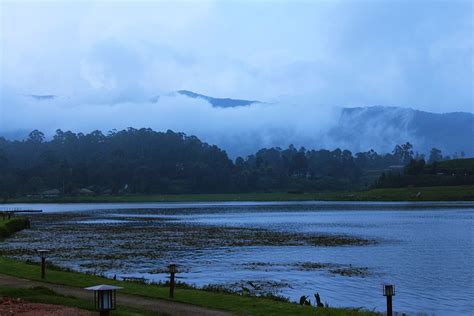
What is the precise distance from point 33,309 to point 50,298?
1910 millimetres

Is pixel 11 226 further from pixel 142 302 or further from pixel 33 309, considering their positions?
pixel 33 309

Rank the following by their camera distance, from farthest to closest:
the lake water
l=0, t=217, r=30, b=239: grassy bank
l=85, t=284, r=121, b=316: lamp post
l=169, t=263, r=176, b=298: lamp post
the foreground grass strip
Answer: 1. l=0, t=217, r=30, b=239: grassy bank
2. the lake water
3. l=169, t=263, r=176, b=298: lamp post
4. the foreground grass strip
5. l=85, t=284, r=121, b=316: lamp post

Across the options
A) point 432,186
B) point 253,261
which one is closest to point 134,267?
point 253,261

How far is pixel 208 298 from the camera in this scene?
22.9m

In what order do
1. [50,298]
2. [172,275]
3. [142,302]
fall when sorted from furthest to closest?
1. [172,275]
2. [142,302]
3. [50,298]

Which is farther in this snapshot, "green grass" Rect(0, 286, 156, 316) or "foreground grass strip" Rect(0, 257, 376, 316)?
"foreground grass strip" Rect(0, 257, 376, 316)

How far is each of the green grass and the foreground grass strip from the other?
114 inches

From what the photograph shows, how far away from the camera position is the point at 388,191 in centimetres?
17738

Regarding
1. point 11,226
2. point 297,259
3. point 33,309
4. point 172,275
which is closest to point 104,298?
point 33,309

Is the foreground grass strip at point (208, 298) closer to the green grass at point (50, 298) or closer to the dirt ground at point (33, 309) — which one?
the green grass at point (50, 298)

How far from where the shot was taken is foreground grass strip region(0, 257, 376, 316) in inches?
815

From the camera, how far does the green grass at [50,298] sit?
19328mm

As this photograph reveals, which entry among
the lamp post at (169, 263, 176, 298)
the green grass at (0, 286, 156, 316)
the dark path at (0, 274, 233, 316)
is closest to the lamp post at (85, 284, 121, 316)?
the green grass at (0, 286, 156, 316)

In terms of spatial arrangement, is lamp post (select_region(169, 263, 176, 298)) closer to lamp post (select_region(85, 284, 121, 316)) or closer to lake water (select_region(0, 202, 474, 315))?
lamp post (select_region(85, 284, 121, 316))
